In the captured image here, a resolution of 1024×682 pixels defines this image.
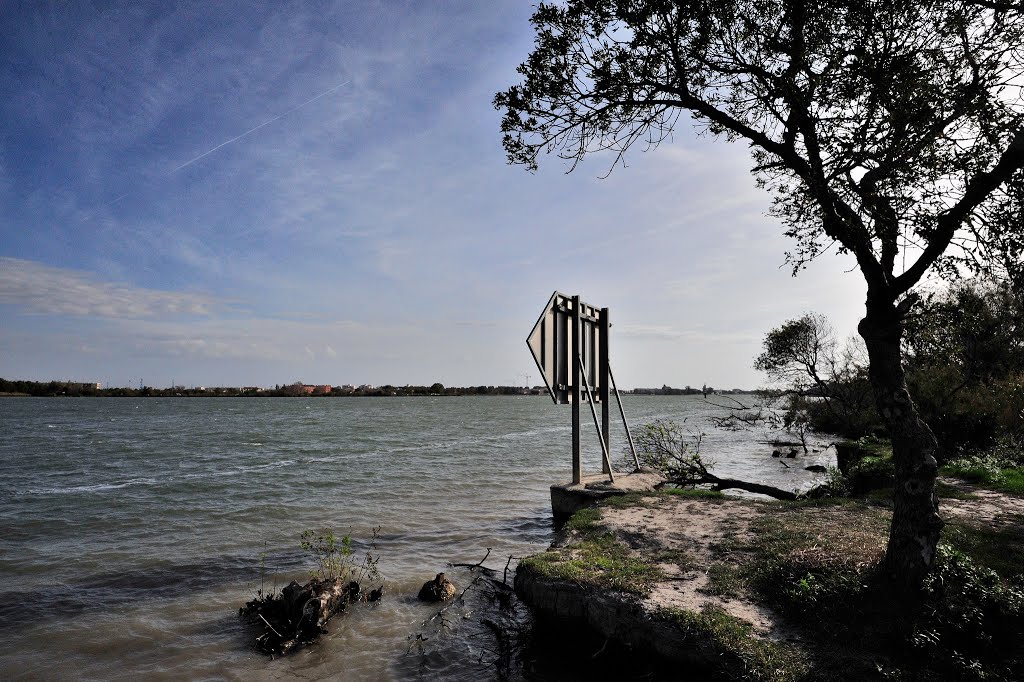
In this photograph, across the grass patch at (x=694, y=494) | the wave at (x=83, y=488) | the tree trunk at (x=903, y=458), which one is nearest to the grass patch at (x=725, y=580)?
the tree trunk at (x=903, y=458)

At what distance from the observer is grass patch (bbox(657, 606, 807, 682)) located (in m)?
4.65

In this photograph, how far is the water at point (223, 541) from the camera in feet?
22.6

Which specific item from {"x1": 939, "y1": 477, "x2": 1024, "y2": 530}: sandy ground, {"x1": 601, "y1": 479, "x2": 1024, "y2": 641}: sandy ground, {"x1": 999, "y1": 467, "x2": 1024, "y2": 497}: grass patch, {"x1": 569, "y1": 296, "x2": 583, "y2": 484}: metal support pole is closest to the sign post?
{"x1": 569, "y1": 296, "x2": 583, "y2": 484}: metal support pole

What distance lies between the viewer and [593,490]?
11641mm

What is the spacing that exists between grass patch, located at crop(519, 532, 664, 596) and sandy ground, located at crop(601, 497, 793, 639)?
19cm

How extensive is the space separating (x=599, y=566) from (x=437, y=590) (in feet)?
10.0

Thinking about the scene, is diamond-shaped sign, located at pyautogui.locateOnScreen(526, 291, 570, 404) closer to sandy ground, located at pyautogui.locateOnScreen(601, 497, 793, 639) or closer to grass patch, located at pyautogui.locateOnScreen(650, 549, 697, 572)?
sandy ground, located at pyautogui.locateOnScreen(601, 497, 793, 639)

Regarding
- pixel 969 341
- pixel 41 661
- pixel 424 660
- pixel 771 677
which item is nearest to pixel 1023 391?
pixel 969 341

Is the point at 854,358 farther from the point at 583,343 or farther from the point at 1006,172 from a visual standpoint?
the point at 1006,172

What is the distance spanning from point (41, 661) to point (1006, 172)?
11971mm

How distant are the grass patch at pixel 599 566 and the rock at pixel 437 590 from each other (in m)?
2.02

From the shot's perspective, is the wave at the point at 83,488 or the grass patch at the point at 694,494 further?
the wave at the point at 83,488

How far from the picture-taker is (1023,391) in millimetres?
16172

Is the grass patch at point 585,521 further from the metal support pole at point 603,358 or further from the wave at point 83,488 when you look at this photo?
the wave at point 83,488
